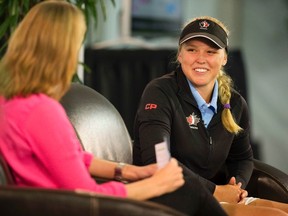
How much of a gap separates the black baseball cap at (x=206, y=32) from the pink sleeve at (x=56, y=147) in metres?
0.94

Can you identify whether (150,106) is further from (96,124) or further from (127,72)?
(127,72)

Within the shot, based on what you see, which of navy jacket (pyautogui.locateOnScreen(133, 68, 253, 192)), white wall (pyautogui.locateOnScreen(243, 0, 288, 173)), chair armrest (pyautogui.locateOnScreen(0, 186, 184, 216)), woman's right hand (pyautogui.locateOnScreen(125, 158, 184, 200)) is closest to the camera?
chair armrest (pyautogui.locateOnScreen(0, 186, 184, 216))

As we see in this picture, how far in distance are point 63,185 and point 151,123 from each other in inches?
29.3

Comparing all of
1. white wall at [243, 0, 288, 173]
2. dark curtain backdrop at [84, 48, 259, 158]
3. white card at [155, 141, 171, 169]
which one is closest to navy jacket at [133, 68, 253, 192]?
white card at [155, 141, 171, 169]

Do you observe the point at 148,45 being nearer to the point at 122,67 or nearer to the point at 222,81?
the point at 122,67

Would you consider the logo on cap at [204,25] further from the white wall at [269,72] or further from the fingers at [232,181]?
the white wall at [269,72]

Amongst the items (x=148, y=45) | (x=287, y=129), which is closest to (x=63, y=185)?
(x=148, y=45)

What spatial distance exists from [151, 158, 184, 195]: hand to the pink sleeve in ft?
0.64

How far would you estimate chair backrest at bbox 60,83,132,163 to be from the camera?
2705mm

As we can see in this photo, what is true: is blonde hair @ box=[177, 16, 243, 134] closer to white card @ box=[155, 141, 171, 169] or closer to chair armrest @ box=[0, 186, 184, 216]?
white card @ box=[155, 141, 171, 169]

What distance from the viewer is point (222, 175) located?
2.87 meters

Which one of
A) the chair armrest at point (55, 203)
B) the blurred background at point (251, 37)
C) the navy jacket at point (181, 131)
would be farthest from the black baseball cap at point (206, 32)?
the blurred background at point (251, 37)

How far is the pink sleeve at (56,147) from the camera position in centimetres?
180

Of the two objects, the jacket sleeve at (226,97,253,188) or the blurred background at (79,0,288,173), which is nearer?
the jacket sleeve at (226,97,253,188)
